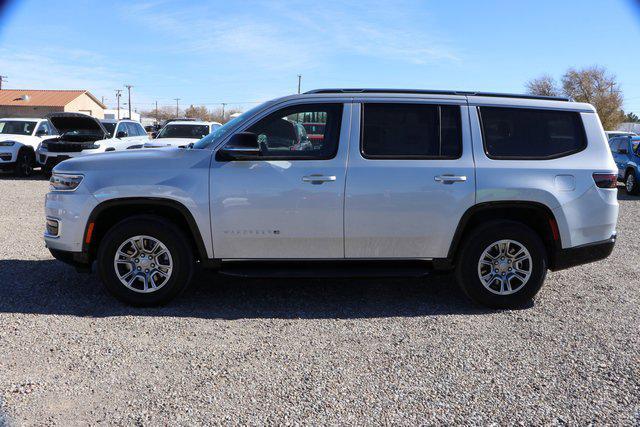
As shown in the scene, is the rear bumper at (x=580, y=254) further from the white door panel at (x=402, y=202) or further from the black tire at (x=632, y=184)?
the black tire at (x=632, y=184)

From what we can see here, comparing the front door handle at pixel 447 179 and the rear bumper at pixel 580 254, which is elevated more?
the front door handle at pixel 447 179

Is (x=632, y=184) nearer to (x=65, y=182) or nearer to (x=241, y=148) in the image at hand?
(x=241, y=148)

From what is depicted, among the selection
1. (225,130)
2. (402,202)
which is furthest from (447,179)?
(225,130)

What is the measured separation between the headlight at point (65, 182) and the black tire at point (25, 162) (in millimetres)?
14106

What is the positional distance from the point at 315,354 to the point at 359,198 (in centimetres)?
145

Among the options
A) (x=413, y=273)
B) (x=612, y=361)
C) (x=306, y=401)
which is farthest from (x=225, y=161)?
(x=612, y=361)

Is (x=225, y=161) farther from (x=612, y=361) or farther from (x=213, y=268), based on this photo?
(x=612, y=361)

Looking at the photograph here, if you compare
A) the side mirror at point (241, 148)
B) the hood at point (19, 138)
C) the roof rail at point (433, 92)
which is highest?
the hood at point (19, 138)

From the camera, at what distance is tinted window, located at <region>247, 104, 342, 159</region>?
15.8 feet

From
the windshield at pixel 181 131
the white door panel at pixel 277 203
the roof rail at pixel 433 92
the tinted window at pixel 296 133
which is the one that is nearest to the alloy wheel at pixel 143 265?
the white door panel at pixel 277 203

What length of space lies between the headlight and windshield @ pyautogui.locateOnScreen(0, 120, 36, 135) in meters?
15.4

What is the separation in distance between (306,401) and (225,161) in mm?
2320

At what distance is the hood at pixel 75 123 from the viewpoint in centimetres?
1486

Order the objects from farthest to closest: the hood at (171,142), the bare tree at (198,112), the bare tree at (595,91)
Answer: the bare tree at (198,112)
the bare tree at (595,91)
the hood at (171,142)
